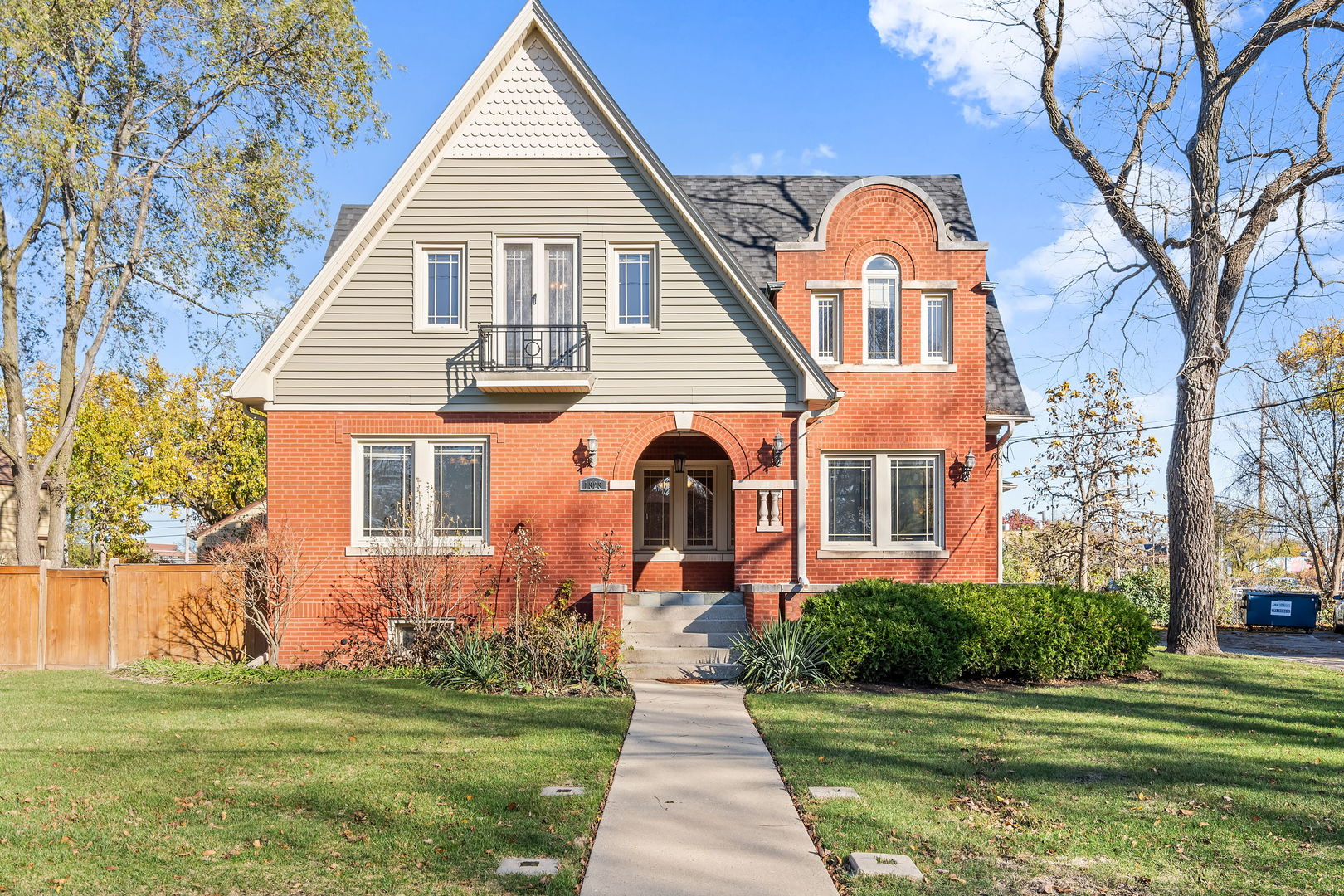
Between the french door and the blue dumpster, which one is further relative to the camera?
the blue dumpster

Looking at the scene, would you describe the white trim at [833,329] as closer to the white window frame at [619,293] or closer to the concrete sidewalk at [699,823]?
the white window frame at [619,293]

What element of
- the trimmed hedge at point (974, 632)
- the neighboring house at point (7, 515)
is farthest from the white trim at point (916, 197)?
the neighboring house at point (7, 515)

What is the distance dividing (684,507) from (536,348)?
429 cm

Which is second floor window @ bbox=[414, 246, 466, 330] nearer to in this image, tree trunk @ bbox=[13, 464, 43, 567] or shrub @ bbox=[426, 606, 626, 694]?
shrub @ bbox=[426, 606, 626, 694]

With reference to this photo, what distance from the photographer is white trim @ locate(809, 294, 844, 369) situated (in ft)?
51.6

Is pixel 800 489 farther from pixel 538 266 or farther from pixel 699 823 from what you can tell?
pixel 699 823

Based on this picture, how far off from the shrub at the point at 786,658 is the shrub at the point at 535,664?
1.67m

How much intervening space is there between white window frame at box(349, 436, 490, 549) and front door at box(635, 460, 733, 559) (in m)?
3.39

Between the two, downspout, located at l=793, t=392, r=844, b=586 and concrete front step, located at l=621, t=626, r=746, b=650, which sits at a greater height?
downspout, located at l=793, t=392, r=844, b=586

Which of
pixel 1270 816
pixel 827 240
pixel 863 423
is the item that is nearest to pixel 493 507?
pixel 863 423

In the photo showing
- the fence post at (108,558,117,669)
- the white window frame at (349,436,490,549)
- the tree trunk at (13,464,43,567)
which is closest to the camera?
the white window frame at (349,436,490,549)

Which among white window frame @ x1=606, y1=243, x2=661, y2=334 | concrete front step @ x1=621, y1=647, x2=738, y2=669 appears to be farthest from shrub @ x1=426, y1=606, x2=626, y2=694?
white window frame @ x1=606, y1=243, x2=661, y2=334

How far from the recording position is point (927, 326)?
51.8 ft

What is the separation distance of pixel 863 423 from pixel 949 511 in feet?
6.68
